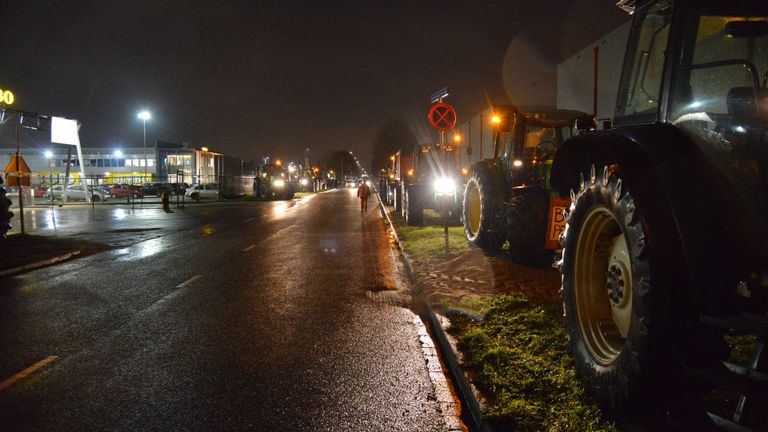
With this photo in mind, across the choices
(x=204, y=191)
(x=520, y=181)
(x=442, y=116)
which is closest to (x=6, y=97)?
(x=204, y=191)

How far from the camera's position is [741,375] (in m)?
2.60

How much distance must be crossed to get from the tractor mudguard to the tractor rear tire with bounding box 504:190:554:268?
550 centimetres

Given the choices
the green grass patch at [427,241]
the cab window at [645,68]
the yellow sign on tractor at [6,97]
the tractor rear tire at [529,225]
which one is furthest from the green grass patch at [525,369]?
the yellow sign on tractor at [6,97]

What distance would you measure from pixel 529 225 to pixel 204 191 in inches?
1733

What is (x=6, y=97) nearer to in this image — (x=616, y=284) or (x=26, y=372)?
(x=26, y=372)

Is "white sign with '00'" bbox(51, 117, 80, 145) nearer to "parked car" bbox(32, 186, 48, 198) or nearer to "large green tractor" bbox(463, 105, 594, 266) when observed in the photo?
"parked car" bbox(32, 186, 48, 198)

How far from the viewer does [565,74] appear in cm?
1303

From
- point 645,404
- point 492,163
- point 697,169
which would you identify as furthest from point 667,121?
point 492,163

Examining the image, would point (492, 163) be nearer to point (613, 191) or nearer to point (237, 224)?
point (613, 191)

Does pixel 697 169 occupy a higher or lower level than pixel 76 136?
lower

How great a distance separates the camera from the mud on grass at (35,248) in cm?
1202

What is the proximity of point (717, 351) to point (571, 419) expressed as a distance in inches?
42.2

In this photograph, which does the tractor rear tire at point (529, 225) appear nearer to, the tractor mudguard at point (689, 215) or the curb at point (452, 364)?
the curb at point (452, 364)

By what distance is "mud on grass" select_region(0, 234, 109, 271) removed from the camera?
12023 mm
